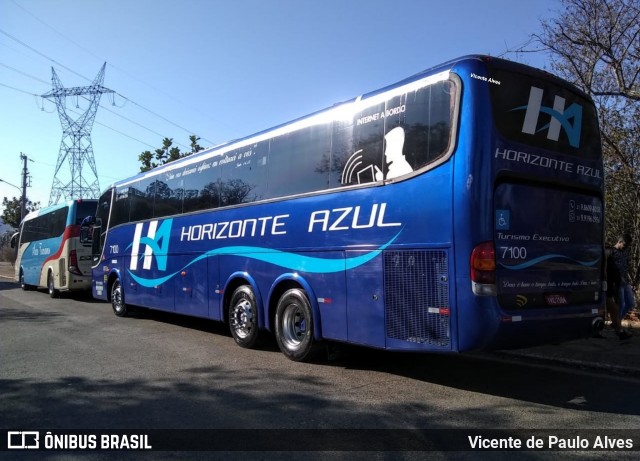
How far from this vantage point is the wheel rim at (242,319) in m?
8.29

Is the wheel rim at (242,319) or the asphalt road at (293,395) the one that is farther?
the wheel rim at (242,319)

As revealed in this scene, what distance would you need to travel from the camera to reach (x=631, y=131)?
34.7 ft

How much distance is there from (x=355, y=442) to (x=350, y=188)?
10.6 ft

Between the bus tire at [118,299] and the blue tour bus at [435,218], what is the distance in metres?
6.02

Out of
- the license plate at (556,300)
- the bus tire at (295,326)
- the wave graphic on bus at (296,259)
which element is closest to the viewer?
the license plate at (556,300)

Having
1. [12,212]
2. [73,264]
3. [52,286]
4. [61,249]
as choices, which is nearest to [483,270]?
[73,264]

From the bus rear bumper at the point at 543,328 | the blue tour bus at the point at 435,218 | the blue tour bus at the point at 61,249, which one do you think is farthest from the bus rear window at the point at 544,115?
the blue tour bus at the point at 61,249

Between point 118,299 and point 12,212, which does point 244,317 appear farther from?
point 12,212

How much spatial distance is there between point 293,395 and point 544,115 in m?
4.35

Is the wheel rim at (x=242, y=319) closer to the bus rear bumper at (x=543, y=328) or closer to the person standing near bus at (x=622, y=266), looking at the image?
the bus rear bumper at (x=543, y=328)

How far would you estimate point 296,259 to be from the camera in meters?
7.25

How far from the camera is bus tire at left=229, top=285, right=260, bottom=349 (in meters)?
8.18

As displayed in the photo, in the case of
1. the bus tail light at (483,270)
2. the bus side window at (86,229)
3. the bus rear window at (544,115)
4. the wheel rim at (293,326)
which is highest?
the bus rear window at (544,115)

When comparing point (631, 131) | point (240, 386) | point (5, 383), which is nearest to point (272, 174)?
point (240, 386)
